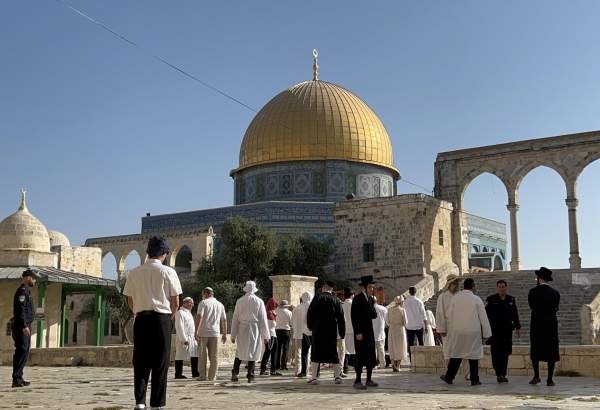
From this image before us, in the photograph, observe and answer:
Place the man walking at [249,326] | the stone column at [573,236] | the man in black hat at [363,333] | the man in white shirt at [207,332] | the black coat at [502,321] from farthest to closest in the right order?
the stone column at [573,236], the man in white shirt at [207,332], the man walking at [249,326], the black coat at [502,321], the man in black hat at [363,333]

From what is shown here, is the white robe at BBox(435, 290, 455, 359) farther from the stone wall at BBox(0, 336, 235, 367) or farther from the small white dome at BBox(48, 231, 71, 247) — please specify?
the small white dome at BBox(48, 231, 71, 247)

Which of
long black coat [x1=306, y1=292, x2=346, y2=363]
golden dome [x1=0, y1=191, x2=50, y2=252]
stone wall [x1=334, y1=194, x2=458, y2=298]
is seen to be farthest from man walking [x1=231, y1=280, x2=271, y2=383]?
stone wall [x1=334, y1=194, x2=458, y2=298]

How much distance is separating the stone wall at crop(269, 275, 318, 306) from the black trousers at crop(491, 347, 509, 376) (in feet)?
29.7

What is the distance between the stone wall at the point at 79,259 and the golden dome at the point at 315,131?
9361 millimetres

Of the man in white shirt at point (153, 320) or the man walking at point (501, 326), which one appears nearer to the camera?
the man in white shirt at point (153, 320)

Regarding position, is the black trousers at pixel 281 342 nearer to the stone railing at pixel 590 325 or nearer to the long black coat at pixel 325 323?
the long black coat at pixel 325 323

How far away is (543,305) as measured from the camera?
8.89 meters

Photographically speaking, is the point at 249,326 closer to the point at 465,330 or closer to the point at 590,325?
the point at 465,330

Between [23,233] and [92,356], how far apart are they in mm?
7296

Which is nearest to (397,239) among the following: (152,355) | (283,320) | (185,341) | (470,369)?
(283,320)

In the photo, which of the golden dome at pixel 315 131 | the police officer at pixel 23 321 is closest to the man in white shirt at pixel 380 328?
the police officer at pixel 23 321

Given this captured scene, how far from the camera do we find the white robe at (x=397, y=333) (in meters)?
11.5

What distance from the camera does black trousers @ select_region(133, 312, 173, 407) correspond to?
5535mm

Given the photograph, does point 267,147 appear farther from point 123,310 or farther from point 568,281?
point 568,281
